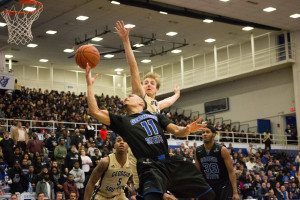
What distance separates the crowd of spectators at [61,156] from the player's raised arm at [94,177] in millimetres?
5894

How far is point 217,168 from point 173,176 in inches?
119

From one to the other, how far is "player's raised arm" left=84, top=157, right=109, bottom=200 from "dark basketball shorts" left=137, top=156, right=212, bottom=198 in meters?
2.63

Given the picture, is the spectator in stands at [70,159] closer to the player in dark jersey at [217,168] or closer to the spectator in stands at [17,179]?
the spectator in stands at [17,179]

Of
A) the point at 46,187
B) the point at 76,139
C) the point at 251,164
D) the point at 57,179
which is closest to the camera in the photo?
the point at 46,187

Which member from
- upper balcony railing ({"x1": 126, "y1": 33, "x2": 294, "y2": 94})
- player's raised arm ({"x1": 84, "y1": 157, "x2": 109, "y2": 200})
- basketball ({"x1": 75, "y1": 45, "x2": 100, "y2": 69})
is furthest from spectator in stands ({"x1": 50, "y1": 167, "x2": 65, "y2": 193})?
upper balcony railing ({"x1": 126, "y1": 33, "x2": 294, "y2": 94})

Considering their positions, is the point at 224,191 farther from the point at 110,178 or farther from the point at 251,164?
the point at 251,164

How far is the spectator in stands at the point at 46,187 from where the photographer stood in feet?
53.6

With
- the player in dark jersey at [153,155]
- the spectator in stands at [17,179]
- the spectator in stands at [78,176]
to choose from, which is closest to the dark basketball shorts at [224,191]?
the player in dark jersey at [153,155]

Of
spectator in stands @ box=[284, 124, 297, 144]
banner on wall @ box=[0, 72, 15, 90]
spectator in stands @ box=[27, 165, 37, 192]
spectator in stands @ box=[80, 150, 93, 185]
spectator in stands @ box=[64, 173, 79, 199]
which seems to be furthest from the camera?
spectator in stands @ box=[284, 124, 297, 144]

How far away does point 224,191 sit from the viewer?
375 inches

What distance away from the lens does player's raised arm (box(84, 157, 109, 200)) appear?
923cm

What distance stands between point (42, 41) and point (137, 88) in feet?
85.5

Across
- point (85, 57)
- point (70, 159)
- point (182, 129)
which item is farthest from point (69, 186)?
point (182, 129)

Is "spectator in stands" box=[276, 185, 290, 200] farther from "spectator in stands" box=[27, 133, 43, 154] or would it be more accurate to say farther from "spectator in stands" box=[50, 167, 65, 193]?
"spectator in stands" box=[27, 133, 43, 154]
